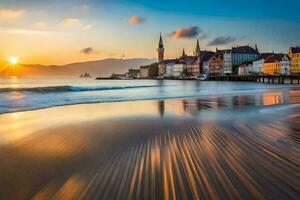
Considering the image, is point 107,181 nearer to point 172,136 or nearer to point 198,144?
point 198,144

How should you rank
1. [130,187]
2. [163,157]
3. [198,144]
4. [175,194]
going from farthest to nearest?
1. [198,144]
2. [163,157]
3. [130,187]
4. [175,194]

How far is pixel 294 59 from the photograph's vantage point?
110 metres

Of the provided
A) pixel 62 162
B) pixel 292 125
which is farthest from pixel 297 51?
pixel 62 162

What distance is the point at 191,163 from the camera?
5254mm

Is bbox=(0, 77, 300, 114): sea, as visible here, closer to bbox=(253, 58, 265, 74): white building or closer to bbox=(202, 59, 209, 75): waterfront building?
bbox=(253, 58, 265, 74): white building

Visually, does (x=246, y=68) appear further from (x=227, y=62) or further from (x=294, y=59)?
(x=294, y=59)

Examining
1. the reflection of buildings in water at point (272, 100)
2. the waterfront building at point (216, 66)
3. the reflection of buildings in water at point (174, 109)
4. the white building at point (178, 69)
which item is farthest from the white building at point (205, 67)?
the reflection of buildings in water at point (174, 109)

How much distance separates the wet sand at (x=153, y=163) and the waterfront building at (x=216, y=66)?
14805 cm

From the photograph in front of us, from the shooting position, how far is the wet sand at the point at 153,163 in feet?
13.1

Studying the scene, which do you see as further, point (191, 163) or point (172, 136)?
point (172, 136)

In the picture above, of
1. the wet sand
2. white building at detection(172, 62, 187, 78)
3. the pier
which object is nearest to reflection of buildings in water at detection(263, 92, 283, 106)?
the wet sand

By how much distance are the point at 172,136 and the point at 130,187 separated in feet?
12.9

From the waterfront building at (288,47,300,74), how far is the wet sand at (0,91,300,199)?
11374 cm

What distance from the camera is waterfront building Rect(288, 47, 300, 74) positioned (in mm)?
108062
